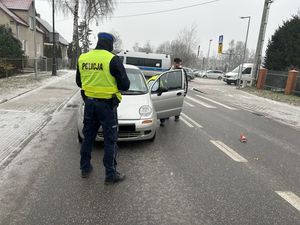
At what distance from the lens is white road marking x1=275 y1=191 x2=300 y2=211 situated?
417 centimetres

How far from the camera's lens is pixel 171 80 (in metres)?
8.80

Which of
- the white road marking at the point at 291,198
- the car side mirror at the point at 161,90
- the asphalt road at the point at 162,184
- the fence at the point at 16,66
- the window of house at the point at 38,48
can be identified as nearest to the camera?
the asphalt road at the point at 162,184

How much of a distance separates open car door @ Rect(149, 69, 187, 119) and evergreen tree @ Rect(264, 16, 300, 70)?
18977mm

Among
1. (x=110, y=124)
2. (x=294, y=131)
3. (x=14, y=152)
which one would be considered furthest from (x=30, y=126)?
(x=294, y=131)

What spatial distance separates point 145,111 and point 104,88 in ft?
7.49

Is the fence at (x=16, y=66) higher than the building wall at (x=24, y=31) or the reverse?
the reverse

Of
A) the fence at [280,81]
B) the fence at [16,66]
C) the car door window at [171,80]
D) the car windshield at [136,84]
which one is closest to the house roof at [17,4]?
the fence at [16,66]

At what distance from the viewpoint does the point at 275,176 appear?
525cm

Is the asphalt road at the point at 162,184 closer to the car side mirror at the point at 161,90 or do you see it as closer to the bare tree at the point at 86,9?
the car side mirror at the point at 161,90

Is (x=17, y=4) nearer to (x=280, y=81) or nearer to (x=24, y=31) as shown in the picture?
(x=24, y=31)

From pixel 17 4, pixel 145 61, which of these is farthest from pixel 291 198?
pixel 17 4

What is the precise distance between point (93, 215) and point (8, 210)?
1.00 meters

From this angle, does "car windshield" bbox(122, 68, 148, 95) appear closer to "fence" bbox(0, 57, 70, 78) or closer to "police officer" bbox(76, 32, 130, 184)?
"police officer" bbox(76, 32, 130, 184)

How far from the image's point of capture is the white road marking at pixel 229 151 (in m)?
6.07
